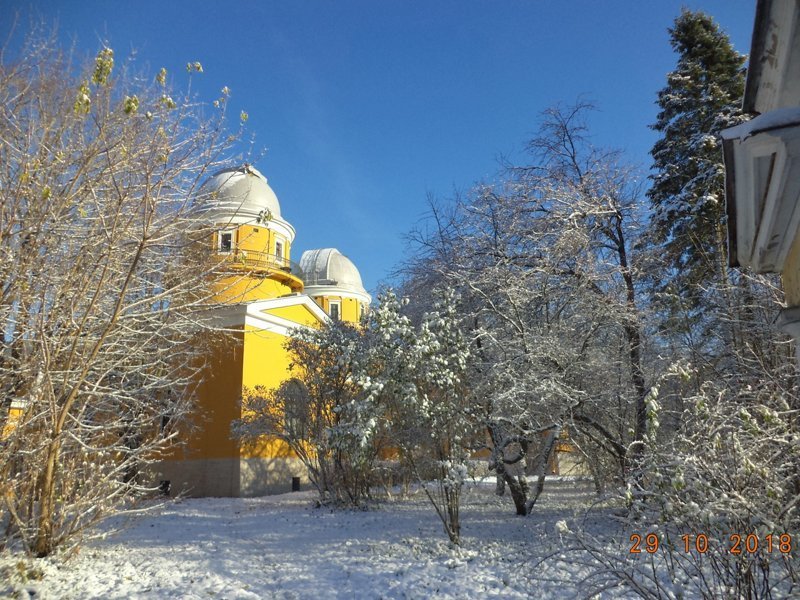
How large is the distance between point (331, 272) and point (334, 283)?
3.22 feet

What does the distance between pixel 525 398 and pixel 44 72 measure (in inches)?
313

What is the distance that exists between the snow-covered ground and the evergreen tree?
23.6 ft

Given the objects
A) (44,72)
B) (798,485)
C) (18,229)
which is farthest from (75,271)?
(798,485)

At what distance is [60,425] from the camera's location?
5.80m

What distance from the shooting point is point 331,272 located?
36.9 metres

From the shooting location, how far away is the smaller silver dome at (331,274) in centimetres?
3606

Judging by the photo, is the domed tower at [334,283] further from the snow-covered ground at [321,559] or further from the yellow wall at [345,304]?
the snow-covered ground at [321,559]

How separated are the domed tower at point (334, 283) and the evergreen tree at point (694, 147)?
2099 centimetres

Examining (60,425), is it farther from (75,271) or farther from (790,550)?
(790,550)

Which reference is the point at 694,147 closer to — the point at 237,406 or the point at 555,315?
the point at 555,315

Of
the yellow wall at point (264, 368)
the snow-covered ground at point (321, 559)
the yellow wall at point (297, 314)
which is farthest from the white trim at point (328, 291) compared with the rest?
the snow-covered ground at point (321, 559)
